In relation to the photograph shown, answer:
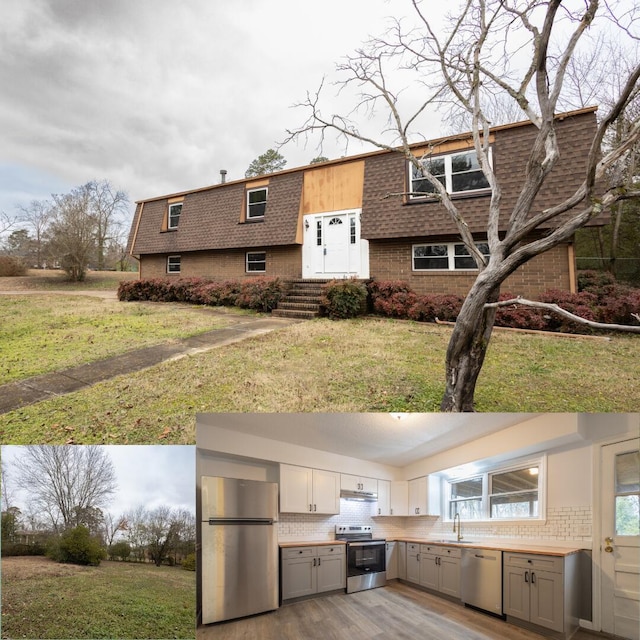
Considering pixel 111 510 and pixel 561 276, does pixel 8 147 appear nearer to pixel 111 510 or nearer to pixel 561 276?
pixel 111 510

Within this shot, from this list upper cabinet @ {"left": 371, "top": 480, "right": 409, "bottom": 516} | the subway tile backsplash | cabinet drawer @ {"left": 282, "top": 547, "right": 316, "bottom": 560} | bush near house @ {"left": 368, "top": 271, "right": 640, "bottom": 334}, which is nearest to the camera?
the subway tile backsplash

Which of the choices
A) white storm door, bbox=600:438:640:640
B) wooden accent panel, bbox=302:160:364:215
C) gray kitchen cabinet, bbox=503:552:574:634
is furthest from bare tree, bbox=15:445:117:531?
wooden accent panel, bbox=302:160:364:215

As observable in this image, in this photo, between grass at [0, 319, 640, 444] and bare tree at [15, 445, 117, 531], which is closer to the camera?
grass at [0, 319, 640, 444]

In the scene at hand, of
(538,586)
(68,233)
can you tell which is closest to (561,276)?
(538,586)

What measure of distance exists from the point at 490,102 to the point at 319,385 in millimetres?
4725

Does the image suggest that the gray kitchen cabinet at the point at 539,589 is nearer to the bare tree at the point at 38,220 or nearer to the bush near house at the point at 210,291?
the bush near house at the point at 210,291

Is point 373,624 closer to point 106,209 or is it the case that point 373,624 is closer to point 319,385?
point 319,385

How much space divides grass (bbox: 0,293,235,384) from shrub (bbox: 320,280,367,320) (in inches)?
73.4

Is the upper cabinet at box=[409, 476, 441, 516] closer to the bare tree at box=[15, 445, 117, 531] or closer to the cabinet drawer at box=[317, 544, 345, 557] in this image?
the cabinet drawer at box=[317, 544, 345, 557]

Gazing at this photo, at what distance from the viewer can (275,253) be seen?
8.77 metres

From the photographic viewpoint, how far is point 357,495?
22.2 feet

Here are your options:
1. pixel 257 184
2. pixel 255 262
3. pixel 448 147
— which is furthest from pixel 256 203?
pixel 448 147

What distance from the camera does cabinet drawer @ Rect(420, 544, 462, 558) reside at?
5.00m

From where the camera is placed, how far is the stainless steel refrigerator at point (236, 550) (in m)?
3.63
